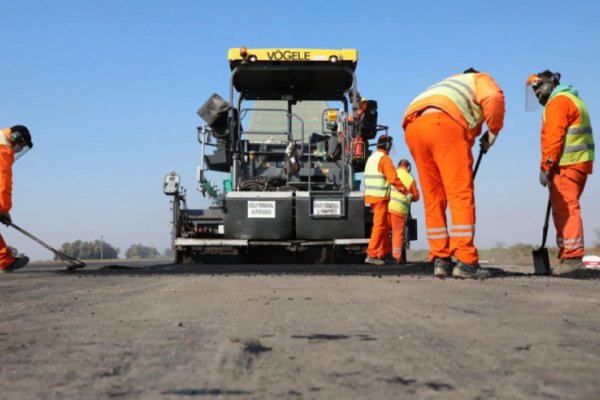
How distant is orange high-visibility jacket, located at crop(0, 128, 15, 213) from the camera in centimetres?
771

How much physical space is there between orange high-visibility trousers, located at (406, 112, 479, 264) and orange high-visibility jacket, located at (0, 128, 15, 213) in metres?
4.92

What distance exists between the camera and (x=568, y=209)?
641 centimetres

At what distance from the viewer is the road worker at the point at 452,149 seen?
17.6 ft

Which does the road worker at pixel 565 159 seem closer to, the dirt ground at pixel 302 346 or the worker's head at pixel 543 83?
the worker's head at pixel 543 83

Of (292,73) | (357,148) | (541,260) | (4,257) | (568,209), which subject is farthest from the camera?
(292,73)

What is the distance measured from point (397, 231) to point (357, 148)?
57.1 inches

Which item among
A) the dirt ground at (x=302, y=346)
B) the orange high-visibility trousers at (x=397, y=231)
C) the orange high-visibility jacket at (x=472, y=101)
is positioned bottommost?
the dirt ground at (x=302, y=346)

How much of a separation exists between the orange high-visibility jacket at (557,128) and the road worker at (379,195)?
2529mm

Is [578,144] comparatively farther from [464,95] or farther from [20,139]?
[20,139]

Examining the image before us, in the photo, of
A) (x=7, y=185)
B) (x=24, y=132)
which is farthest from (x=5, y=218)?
(x=24, y=132)

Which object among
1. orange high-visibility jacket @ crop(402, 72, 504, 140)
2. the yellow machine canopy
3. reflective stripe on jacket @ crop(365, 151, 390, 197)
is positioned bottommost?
reflective stripe on jacket @ crop(365, 151, 390, 197)

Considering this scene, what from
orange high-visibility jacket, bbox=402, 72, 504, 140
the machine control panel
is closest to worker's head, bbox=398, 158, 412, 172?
the machine control panel

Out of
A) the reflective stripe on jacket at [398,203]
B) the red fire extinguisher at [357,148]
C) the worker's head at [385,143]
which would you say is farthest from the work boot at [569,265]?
the red fire extinguisher at [357,148]

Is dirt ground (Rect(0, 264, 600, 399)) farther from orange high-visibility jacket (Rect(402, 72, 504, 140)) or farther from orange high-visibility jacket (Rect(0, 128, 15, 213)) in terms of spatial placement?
orange high-visibility jacket (Rect(0, 128, 15, 213))
